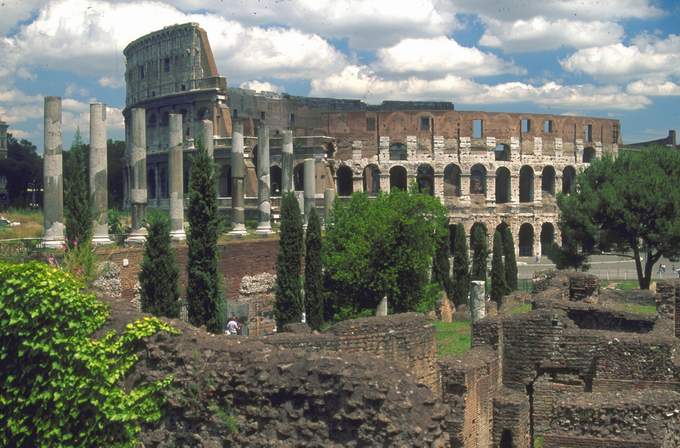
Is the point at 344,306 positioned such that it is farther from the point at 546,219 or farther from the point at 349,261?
the point at 546,219

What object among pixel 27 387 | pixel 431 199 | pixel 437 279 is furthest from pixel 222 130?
pixel 27 387

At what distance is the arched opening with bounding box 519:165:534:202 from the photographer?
195 ft

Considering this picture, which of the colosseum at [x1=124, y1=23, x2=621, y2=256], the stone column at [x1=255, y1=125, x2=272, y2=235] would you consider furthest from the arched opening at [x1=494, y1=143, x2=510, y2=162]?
the stone column at [x1=255, y1=125, x2=272, y2=235]

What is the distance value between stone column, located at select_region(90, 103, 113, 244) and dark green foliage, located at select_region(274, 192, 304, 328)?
18.0 ft

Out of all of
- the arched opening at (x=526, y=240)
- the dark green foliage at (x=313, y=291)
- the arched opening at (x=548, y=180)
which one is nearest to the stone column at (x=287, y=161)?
the dark green foliage at (x=313, y=291)

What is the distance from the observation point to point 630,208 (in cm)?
3138

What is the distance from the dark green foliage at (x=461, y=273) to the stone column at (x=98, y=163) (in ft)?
50.8

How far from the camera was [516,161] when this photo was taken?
190 ft

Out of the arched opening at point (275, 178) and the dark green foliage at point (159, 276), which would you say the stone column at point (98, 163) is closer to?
the dark green foliage at point (159, 276)

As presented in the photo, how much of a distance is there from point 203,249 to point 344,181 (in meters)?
38.6

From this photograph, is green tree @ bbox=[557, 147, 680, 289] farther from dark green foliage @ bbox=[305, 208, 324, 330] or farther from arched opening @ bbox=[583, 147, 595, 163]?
arched opening @ bbox=[583, 147, 595, 163]

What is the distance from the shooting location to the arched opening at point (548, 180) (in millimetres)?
60378

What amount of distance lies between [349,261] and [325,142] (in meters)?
27.6

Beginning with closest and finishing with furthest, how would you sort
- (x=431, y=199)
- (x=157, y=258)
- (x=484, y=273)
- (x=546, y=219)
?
1. (x=157, y=258)
2. (x=431, y=199)
3. (x=484, y=273)
4. (x=546, y=219)
